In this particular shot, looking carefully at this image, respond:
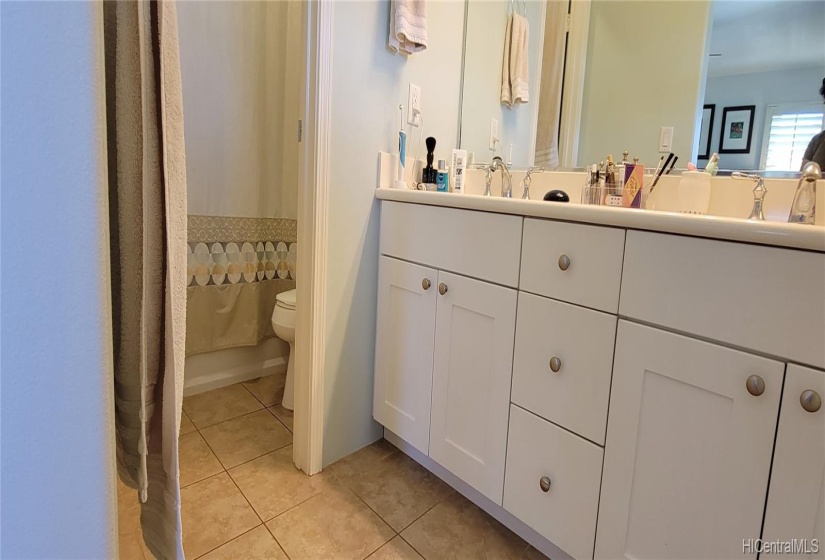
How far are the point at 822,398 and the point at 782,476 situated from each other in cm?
15

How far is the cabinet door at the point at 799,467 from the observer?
71cm

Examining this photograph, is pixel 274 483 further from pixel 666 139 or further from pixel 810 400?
pixel 666 139

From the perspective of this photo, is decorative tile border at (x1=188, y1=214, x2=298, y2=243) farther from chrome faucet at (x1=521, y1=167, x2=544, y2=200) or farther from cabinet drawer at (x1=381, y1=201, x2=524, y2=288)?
chrome faucet at (x1=521, y1=167, x2=544, y2=200)

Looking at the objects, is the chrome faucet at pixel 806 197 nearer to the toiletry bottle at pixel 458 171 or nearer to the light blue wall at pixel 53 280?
the toiletry bottle at pixel 458 171

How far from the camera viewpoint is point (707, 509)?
83cm

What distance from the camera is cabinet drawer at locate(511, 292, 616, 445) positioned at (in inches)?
38.3

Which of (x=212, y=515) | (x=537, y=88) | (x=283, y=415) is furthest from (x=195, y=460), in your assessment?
(x=537, y=88)

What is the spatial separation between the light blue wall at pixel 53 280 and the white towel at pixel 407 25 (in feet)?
3.88

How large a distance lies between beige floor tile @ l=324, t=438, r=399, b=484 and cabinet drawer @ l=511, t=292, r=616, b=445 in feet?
2.26

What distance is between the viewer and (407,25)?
142 cm

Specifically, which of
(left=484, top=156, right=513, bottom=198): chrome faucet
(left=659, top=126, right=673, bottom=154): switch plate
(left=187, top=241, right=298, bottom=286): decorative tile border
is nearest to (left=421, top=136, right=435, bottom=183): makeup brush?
(left=484, top=156, right=513, bottom=198): chrome faucet

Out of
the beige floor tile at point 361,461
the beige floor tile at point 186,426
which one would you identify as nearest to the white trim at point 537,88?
the beige floor tile at point 361,461

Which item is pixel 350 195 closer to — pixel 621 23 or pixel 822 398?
pixel 621 23

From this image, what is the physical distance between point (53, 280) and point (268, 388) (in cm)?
188
